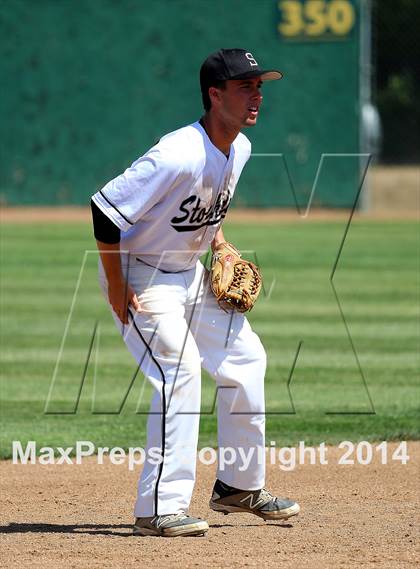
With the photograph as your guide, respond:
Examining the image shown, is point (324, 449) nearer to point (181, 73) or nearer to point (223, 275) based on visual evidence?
point (223, 275)

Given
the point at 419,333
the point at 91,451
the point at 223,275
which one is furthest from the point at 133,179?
the point at 419,333

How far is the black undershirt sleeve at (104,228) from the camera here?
4750 millimetres

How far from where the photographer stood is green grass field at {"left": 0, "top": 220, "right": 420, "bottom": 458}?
7562 millimetres

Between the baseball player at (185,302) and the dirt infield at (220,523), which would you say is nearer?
the dirt infield at (220,523)

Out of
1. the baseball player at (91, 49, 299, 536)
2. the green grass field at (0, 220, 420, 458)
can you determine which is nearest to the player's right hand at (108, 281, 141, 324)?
the baseball player at (91, 49, 299, 536)

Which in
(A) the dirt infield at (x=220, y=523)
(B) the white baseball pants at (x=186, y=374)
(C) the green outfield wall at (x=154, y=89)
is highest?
(B) the white baseball pants at (x=186, y=374)

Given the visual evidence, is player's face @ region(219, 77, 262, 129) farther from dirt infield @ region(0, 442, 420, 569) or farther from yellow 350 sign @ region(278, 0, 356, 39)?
yellow 350 sign @ region(278, 0, 356, 39)

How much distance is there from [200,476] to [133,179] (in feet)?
6.91

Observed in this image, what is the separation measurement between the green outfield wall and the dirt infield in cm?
1430

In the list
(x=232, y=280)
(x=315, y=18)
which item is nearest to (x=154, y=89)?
(x=315, y=18)

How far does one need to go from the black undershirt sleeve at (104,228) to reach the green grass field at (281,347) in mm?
2438

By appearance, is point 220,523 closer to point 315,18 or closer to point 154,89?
point 315,18

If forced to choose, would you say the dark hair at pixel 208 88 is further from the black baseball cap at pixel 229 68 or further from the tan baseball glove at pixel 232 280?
the tan baseball glove at pixel 232 280

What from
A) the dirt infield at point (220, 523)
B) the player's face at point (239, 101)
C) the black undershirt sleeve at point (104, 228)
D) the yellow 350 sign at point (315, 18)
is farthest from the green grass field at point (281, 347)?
the yellow 350 sign at point (315, 18)
